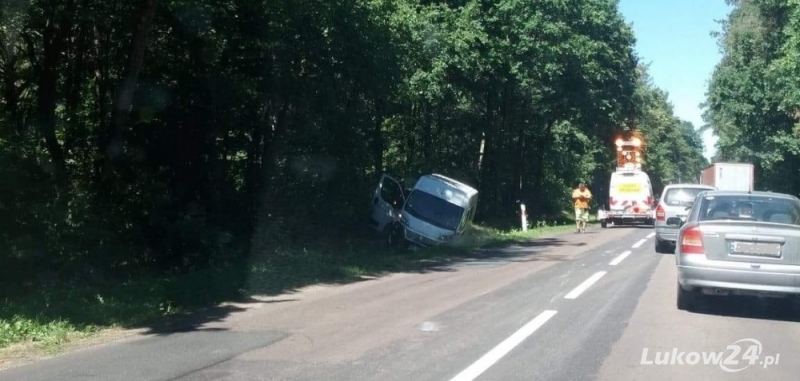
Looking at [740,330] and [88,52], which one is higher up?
[88,52]

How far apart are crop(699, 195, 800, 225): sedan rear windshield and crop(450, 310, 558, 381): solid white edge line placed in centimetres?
261

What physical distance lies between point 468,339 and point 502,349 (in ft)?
2.25

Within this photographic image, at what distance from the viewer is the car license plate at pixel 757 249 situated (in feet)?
35.2

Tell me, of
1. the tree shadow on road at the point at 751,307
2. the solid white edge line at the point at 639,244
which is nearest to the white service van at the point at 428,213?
the solid white edge line at the point at 639,244

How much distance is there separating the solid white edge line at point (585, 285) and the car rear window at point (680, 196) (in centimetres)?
676

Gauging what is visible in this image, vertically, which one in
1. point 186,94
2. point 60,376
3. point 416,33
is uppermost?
point 416,33

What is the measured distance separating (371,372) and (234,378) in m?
1.22

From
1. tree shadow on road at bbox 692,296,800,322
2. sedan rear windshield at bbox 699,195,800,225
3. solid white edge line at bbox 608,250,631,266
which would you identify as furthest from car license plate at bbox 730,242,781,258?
solid white edge line at bbox 608,250,631,266

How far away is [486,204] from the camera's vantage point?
42.6 meters

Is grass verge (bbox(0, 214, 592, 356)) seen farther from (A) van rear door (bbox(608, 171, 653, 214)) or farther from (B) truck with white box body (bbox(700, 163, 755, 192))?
(B) truck with white box body (bbox(700, 163, 755, 192))

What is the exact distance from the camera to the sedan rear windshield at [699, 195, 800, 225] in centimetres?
1166

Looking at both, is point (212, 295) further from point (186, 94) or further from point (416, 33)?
point (416, 33)

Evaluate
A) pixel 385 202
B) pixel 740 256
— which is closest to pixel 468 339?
pixel 740 256

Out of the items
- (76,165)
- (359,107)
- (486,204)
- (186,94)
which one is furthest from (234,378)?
(486,204)
